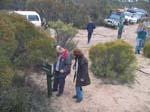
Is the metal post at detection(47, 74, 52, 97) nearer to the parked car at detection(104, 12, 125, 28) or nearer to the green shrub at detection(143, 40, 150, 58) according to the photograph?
the green shrub at detection(143, 40, 150, 58)

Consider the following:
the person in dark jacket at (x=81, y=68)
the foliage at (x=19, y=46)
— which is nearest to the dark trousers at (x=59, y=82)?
the person in dark jacket at (x=81, y=68)

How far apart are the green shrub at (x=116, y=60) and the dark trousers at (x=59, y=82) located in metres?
2.45

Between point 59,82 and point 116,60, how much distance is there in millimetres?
3287

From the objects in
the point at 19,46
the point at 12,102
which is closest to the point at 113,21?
the point at 19,46

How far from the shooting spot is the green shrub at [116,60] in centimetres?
1274

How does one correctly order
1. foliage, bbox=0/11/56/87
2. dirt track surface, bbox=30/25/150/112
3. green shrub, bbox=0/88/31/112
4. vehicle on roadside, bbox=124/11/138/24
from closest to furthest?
foliage, bbox=0/11/56/87
green shrub, bbox=0/88/31/112
dirt track surface, bbox=30/25/150/112
vehicle on roadside, bbox=124/11/138/24

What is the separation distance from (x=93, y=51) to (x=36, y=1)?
2136 cm

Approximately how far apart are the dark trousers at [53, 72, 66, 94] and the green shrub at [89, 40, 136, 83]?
2.45 meters

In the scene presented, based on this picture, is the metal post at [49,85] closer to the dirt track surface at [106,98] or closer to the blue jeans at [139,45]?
the dirt track surface at [106,98]

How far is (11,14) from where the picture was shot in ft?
34.6

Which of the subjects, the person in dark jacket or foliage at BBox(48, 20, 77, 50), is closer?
the person in dark jacket

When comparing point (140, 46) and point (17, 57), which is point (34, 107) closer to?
point (17, 57)

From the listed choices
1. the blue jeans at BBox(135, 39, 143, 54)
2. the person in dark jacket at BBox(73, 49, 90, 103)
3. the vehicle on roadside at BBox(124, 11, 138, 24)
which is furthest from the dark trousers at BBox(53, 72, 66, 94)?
the vehicle on roadside at BBox(124, 11, 138, 24)

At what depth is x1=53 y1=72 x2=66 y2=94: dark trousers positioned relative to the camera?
1011 centimetres
